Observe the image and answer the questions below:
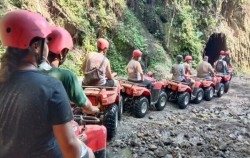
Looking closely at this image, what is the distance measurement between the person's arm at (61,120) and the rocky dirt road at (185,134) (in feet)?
14.7

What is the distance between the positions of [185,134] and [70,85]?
201 inches

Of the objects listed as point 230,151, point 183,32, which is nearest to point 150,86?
point 230,151

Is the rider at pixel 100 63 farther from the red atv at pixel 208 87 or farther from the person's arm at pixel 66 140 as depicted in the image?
the red atv at pixel 208 87

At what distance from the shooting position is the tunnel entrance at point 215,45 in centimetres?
2198

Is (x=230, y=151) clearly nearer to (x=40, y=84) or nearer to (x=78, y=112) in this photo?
(x=78, y=112)

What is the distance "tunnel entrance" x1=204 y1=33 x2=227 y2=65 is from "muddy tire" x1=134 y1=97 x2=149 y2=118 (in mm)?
13755

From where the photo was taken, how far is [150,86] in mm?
9648

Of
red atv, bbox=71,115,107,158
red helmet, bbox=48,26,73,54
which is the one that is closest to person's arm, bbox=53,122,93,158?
red atv, bbox=71,115,107,158

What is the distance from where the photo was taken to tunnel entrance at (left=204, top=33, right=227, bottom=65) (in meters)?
22.0

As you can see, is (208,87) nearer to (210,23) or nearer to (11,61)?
(210,23)

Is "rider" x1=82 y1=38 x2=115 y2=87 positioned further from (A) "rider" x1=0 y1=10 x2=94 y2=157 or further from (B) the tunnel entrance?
(B) the tunnel entrance

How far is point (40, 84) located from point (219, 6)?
21.2 m

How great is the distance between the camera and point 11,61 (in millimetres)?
1966

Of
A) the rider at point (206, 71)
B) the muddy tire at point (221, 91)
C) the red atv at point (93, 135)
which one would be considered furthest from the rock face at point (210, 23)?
the red atv at point (93, 135)
